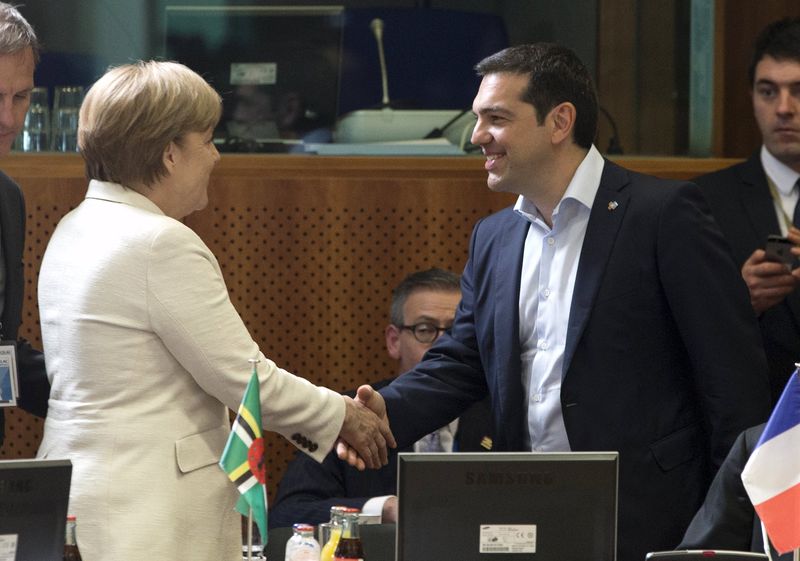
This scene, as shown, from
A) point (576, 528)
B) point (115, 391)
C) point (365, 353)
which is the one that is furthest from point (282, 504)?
point (576, 528)

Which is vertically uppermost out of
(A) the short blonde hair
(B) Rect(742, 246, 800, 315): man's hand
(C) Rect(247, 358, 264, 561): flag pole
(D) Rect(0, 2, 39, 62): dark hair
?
(D) Rect(0, 2, 39, 62): dark hair

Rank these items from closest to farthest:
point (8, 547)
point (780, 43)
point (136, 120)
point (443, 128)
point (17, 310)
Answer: point (8, 547) < point (136, 120) < point (17, 310) < point (780, 43) < point (443, 128)

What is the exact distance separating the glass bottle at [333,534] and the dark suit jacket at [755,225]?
195 centimetres

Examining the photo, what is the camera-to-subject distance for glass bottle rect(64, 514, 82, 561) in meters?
2.26

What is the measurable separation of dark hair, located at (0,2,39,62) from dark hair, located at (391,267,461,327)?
143 cm

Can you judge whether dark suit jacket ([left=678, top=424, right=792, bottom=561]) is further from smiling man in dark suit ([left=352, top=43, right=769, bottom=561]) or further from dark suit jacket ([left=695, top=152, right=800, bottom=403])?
dark suit jacket ([left=695, top=152, right=800, bottom=403])

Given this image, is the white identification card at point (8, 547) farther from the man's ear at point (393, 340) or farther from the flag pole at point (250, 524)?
the man's ear at point (393, 340)

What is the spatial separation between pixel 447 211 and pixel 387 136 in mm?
378

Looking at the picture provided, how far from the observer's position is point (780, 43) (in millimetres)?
4223

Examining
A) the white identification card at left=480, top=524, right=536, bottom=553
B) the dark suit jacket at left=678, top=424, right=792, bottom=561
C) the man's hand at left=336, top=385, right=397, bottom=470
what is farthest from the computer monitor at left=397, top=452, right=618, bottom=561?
the man's hand at left=336, top=385, right=397, bottom=470

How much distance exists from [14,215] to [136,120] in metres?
0.96

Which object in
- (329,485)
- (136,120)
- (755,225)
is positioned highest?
(136,120)

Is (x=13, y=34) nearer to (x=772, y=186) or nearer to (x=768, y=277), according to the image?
(x=768, y=277)

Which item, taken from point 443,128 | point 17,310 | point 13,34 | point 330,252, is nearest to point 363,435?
point 17,310
